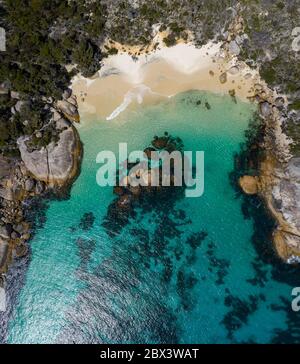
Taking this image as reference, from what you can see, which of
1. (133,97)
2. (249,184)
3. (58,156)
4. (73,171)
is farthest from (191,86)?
(58,156)

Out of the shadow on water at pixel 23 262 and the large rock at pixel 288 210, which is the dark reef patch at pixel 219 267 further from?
the shadow on water at pixel 23 262

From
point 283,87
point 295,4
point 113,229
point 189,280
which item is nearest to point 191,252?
point 189,280

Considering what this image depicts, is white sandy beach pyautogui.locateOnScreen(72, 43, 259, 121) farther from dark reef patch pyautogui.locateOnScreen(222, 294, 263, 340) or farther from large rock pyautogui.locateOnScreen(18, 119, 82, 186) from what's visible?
dark reef patch pyautogui.locateOnScreen(222, 294, 263, 340)

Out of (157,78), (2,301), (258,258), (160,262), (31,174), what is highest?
(157,78)

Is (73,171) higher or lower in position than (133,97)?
lower

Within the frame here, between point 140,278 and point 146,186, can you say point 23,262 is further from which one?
point 146,186

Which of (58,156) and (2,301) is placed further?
(2,301)

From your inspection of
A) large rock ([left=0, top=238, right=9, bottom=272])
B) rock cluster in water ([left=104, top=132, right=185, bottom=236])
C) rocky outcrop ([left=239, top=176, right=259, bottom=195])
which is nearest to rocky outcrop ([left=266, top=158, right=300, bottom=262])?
rocky outcrop ([left=239, top=176, right=259, bottom=195])
